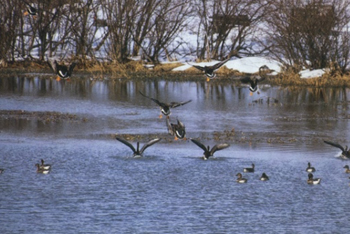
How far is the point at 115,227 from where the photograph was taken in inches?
378

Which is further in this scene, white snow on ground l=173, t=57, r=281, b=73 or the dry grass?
white snow on ground l=173, t=57, r=281, b=73

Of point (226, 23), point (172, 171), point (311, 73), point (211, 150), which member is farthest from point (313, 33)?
point (172, 171)

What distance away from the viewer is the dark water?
32.8ft

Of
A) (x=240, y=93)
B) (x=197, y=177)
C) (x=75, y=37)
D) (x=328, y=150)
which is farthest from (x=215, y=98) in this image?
(x=75, y=37)

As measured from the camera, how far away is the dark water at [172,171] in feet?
32.8

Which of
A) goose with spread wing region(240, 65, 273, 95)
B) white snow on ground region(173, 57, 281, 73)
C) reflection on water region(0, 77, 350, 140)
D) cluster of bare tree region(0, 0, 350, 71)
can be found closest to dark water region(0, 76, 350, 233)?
reflection on water region(0, 77, 350, 140)

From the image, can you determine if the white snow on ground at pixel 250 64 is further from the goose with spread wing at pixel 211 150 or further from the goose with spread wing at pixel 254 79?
the goose with spread wing at pixel 211 150

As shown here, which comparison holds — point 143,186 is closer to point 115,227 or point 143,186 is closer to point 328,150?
point 115,227

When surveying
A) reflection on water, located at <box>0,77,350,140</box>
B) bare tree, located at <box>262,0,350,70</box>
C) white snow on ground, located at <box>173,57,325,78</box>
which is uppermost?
bare tree, located at <box>262,0,350,70</box>

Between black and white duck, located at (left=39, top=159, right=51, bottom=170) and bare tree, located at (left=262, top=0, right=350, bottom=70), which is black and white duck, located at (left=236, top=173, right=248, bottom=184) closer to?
black and white duck, located at (left=39, top=159, right=51, bottom=170)

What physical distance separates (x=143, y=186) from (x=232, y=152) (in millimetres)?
3567

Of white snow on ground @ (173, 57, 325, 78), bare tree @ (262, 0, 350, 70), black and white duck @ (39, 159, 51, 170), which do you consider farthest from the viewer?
white snow on ground @ (173, 57, 325, 78)

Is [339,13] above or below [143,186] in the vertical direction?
above

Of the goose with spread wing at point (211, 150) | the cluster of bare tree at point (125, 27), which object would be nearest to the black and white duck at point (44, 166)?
the goose with spread wing at point (211, 150)
